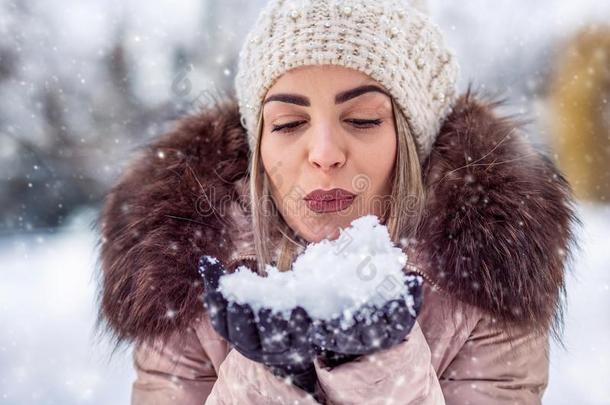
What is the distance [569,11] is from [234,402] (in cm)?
404

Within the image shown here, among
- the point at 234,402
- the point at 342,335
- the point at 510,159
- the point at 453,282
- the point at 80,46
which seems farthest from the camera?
the point at 80,46

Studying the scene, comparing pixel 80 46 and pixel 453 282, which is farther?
pixel 80 46

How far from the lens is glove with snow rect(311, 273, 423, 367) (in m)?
0.90

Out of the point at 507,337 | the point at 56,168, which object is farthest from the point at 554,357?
the point at 56,168

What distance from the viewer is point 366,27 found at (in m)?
1.28

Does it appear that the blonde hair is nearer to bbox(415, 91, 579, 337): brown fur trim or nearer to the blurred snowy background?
bbox(415, 91, 579, 337): brown fur trim

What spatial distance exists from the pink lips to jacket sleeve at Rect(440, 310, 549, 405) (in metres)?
0.38

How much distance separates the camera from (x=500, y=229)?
1199mm

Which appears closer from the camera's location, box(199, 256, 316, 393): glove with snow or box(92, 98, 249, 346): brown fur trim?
box(199, 256, 316, 393): glove with snow

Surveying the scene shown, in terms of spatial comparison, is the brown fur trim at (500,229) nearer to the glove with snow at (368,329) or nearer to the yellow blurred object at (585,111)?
the glove with snow at (368,329)

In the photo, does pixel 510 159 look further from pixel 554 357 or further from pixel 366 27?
pixel 554 357

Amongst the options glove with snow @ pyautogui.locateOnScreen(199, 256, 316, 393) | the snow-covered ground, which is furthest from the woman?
the snow-covered ground

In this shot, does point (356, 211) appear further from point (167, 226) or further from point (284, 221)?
point (167, 226)

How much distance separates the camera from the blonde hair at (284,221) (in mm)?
1293
